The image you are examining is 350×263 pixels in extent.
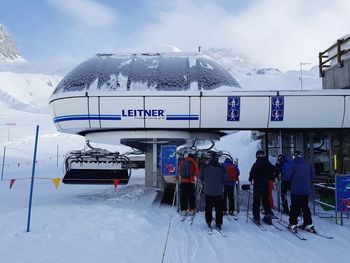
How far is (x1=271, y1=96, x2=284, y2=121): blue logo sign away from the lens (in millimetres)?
11773

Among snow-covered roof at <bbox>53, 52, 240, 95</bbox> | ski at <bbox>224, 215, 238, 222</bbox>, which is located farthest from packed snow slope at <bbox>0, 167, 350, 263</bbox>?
snow-covered roof at <bbox>53, 52, 240, 95</bbox>

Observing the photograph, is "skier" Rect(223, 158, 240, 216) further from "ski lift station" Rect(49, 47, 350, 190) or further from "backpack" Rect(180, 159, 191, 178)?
"ski lift station" Rect(49, 47, 350, 190)

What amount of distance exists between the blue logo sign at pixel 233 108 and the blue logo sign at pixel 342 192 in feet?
13.5

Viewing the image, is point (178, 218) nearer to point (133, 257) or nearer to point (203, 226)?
point (203, 226)

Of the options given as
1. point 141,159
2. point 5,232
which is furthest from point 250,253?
point 141,159

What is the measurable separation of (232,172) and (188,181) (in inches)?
50.1

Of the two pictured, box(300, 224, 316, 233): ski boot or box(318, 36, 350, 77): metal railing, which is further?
box(318, 36, 350, 77): metal railing

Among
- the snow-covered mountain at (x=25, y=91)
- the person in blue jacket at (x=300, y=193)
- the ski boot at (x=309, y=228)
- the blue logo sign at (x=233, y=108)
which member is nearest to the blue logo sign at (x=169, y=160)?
the blue logo sign at (x=233, y=108)

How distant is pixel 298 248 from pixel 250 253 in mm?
1003

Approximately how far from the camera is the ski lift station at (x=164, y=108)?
38.7ft

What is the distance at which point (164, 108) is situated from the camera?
1180 centimetres

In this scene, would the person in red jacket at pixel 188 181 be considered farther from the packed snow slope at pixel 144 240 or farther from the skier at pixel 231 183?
the skier at pixel 231 183

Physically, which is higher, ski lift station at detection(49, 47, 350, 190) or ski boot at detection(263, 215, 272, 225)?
ski lift station at detection(49, 47, 350, 190)

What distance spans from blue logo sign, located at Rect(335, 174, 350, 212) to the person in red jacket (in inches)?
140
